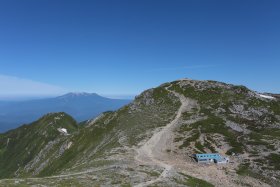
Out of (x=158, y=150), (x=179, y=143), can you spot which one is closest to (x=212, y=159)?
(x=158, y=150)

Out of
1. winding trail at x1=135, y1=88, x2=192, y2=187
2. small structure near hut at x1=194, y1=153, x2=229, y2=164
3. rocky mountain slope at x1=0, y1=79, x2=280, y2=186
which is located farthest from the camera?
small structure near hut at x1=194, y1=153, x2=229, y2=164

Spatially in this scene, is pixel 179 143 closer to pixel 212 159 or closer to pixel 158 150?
pixel 158 150

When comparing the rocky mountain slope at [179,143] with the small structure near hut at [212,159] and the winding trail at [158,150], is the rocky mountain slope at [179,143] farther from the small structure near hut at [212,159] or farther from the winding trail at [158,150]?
the small structure near hut at [212,159]

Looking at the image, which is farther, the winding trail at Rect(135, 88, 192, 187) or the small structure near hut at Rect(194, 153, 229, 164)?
the small structure near hut at Rect(194, 153, 229, 164)

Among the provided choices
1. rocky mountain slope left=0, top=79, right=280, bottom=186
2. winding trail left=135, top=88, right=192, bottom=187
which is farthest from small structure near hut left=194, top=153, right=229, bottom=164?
winding trail left=135, top=88, right=192, bottom=187

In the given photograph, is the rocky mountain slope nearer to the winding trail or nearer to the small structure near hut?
the winding trail

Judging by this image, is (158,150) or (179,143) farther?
(179,143)

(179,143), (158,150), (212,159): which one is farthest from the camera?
(179,143)

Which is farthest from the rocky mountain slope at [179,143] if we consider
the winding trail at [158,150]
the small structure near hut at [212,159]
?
the small structure near hut at [212,159]

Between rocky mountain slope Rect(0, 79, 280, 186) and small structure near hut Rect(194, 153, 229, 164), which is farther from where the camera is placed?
small structure near hut Rect(194, 153, 229, 164)

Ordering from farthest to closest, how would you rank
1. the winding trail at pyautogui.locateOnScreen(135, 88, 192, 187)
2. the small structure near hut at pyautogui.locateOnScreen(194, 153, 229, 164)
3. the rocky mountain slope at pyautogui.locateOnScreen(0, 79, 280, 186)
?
the small structure near hut at pyautogui.locateOnScreen(194, 153, 229, 164) < the winding trail at pyautogui.locateOnScreen(135, 88, 192, 187) < the rocky mountain slope at pyautogui.locateOnScreen(0, 79, 280, 186)
